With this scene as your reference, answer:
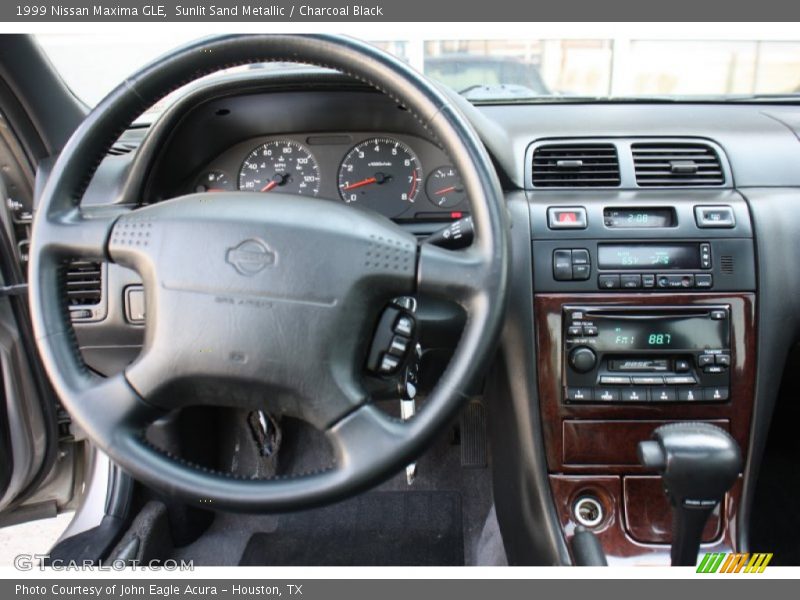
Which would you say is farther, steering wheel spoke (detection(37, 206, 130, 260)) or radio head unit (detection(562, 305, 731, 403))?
radio head unit (detection(562, 305, 731, 403))

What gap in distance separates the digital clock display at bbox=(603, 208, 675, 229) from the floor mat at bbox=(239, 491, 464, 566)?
3.76 feet

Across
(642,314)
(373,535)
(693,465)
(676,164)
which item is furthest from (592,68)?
(373,535)

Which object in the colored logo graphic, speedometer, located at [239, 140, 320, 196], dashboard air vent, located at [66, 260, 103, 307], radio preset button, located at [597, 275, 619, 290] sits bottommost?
the colored logo graphic

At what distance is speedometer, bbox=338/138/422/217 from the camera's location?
1578 mm

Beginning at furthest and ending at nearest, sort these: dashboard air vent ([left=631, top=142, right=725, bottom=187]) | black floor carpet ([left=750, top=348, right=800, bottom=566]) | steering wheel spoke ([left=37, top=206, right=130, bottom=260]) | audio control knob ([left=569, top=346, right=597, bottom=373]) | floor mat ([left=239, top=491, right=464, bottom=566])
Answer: floor mat ([left=239, top=491, right=464, bottom=566])
black floor carpet ([left=750, top=348, right=800, bottom=566])
dashboard air vent ([left=631, top=142, right=725, bottom=187])
audio control knob ([left=569, top=346, right=597, bottom=373])
steering wheel spoke ([left=37, top=206, right=130, bottom=260])

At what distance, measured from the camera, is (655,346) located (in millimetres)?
1373

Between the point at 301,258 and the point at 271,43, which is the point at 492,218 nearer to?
the point at 301,258

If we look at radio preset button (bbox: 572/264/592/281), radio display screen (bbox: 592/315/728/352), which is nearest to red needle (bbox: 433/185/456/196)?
radio preset button (bbox: 572/264/592/281)

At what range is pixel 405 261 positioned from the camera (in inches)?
37.9

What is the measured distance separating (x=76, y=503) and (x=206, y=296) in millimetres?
1519

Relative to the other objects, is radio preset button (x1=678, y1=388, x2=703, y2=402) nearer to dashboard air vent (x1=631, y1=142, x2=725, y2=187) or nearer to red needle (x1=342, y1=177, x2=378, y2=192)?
dashboard air vent (x1=631, y1=142, x2=725, y2=187)

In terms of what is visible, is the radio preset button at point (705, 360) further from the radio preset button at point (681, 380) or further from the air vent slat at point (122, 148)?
the air vent slat at point (122, 148)

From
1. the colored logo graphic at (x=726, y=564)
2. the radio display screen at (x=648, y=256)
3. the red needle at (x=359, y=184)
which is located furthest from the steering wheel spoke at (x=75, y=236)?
the colored logo graphic at (x=726, y=564)

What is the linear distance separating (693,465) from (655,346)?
391 mm
